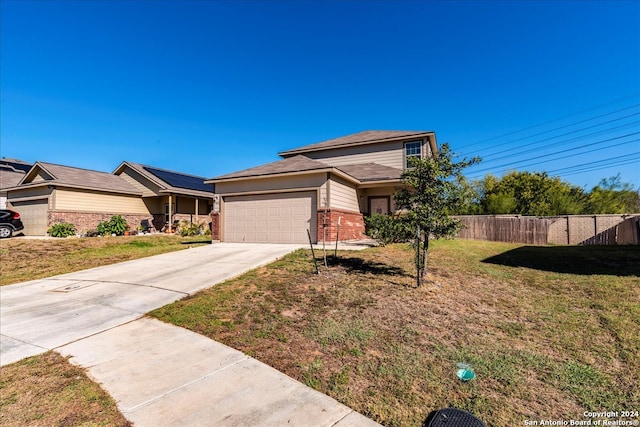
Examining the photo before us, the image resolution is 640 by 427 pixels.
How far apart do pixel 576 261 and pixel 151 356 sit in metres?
11.2

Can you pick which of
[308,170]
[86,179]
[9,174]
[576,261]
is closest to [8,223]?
[86,179]

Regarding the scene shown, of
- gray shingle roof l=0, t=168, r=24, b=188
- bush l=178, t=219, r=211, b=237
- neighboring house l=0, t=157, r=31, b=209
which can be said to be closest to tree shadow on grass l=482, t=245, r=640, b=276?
bush l=178, t=219, r=211, b=237


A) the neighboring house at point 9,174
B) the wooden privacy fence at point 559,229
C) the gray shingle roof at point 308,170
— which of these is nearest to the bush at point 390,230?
the gray shingle roof at point 308,170

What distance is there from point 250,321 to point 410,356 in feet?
8.48

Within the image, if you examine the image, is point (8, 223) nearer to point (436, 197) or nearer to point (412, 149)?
point (436, 197)

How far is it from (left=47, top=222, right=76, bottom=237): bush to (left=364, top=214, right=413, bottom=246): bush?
64.8ft

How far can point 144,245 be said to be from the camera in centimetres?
1554

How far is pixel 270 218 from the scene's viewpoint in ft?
46.6

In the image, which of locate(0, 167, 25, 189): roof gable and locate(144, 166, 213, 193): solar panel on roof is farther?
locate(0, 167, 25, 189): roof gable

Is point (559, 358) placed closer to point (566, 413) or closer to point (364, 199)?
point (566, 413)

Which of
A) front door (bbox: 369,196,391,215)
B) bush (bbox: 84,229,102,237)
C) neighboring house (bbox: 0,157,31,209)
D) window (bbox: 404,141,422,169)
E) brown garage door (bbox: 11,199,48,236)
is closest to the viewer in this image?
front door (bbox: 369,196,391,215)

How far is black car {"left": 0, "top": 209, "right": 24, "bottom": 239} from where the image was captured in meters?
17.5

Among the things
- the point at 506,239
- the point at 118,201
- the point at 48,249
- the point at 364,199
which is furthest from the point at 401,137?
the point at 118,201

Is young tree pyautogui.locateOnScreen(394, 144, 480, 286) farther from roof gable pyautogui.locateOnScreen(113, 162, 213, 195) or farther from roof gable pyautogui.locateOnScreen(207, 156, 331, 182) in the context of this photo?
roof gable pyautogui.locateOnScreen(113, 162, 213, 195)
